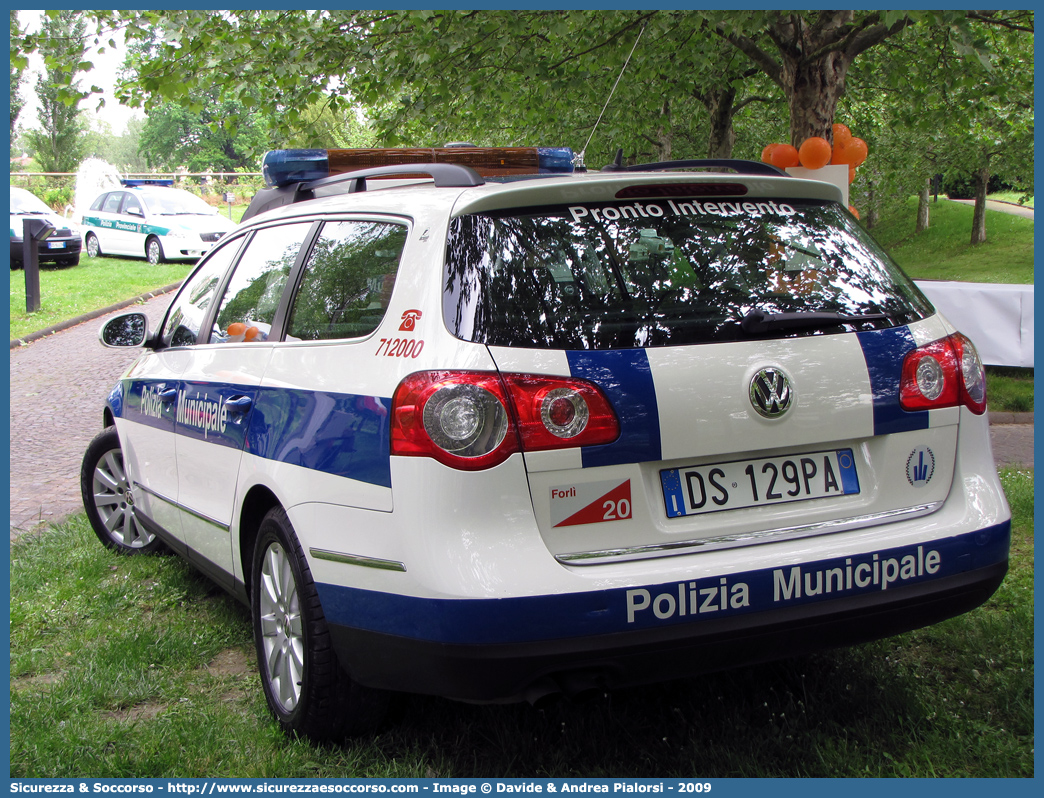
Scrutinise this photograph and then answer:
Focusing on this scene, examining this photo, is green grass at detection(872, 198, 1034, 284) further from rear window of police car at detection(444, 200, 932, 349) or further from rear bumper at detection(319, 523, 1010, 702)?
rear bumper at detection(319, 523, 1010, 702)

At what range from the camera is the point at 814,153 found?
9.94 m

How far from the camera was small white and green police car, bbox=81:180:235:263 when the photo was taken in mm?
23406

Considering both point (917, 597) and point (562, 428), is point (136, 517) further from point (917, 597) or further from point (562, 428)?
point (917, 597)

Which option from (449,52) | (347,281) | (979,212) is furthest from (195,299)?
(979,212)

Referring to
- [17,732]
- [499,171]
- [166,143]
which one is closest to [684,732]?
[17,732]

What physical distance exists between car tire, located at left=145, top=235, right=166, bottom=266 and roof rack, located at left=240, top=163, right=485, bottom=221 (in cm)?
2042

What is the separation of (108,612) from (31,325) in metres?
12.8

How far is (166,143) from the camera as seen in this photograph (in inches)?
3583

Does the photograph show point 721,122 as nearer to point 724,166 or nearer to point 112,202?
point 724,166

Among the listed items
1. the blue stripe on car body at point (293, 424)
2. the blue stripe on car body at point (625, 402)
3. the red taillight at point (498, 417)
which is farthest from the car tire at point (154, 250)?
the blue stripe on car body at point (625, 402)

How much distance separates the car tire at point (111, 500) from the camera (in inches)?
209

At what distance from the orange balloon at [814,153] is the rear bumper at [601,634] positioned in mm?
7755

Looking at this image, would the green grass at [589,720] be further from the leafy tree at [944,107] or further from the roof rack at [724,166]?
the leafy tree at [944,107]

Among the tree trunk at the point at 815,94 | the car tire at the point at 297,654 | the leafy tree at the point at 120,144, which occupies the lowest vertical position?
the car tire at the point at 297,654
